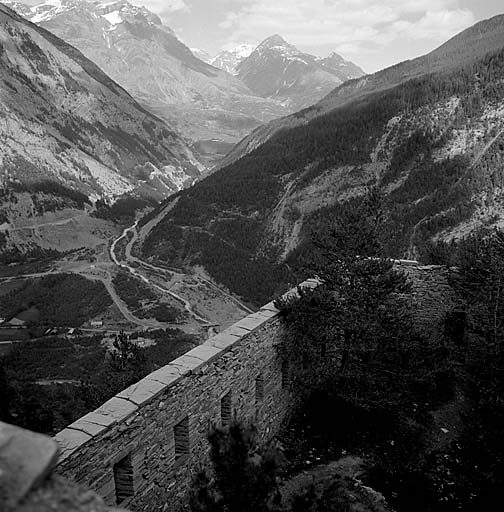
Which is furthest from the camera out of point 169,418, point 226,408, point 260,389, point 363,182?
point 363,182

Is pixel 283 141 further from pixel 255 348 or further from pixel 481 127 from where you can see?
pixel 255 348

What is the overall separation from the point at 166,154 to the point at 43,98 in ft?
178

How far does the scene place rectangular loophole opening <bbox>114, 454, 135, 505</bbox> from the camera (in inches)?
264

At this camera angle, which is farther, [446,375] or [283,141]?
[283,141]

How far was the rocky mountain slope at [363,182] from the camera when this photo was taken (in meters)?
49.7

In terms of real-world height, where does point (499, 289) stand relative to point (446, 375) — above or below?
above

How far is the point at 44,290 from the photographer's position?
6631 cm

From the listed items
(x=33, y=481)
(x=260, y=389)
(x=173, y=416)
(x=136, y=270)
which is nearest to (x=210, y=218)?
(x=136, y=270)

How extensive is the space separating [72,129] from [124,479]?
491 feet

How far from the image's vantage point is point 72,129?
458 feet

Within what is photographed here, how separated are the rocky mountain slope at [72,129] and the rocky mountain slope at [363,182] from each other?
43.9m

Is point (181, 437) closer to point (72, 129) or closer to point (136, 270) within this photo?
point (136, 270)

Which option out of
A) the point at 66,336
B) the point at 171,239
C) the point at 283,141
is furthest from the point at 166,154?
the point at 66,336

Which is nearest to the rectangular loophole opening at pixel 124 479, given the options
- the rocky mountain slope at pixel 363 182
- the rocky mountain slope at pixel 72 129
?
the rocky mountain slope at pixel 363 182
